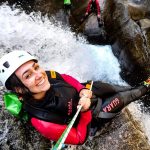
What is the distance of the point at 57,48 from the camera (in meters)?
6.90

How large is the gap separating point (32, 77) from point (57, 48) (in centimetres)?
340

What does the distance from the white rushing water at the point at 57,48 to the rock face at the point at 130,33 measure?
0.27 metres

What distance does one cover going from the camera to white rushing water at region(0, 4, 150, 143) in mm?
6609

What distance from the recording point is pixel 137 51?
20.6 ft

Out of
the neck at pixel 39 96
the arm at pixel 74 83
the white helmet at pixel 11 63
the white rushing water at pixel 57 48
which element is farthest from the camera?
the white rushing water at pixel 57 48

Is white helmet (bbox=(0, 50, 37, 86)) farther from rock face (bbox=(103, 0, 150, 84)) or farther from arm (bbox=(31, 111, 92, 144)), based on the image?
rock face (bbox=(103, 0, 150, 84))

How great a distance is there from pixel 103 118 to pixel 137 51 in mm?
2153

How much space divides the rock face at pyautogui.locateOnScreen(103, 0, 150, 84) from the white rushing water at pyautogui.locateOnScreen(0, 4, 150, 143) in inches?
10.5

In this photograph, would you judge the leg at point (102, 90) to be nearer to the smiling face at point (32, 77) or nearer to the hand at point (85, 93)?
the hand at point (85, 93)

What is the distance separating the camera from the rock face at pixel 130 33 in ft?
20.6

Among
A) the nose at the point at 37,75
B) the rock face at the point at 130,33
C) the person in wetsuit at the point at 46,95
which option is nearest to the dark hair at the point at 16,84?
the person in wetsuit at the point at 46,95

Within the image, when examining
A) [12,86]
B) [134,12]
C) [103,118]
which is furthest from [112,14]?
[12,86]

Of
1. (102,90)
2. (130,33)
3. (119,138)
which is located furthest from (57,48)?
(119,138)

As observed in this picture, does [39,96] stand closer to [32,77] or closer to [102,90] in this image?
[32,77]
